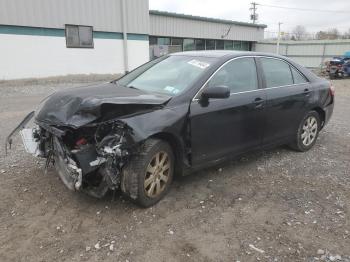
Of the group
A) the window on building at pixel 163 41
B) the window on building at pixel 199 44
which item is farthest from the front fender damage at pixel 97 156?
the window on building at pixel 199 44

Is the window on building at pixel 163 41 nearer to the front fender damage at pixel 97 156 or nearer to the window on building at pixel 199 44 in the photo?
the window on building at pixel 199 44

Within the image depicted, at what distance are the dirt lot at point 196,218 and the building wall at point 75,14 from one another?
13368 millimetres

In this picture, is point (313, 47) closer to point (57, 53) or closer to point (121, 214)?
point (57, 53)

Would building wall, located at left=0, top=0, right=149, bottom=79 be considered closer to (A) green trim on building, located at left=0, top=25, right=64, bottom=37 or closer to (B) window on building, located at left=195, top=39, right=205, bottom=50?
(A) green trim on building, located at left=0, top=25, right=64, bottom=37

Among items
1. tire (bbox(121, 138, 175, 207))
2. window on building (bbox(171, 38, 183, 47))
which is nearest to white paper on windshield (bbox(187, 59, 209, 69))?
tire (bbox(121, 138, 175, 207))

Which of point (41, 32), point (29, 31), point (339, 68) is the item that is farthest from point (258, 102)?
point (339, 68)

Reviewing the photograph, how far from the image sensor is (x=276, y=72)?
5.10 metres

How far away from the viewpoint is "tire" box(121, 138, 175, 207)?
345cm

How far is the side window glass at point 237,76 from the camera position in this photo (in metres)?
4.23

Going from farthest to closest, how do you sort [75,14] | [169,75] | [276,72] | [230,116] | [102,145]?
[75,14], [276,72], [169,75], [230,116], [102,145]

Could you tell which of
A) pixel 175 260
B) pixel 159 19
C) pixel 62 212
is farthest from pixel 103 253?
pixel 159 19

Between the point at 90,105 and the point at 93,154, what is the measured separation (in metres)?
0.48

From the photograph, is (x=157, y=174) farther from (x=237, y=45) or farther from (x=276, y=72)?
(x=237, y=45)

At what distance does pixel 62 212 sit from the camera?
11.8 ft
